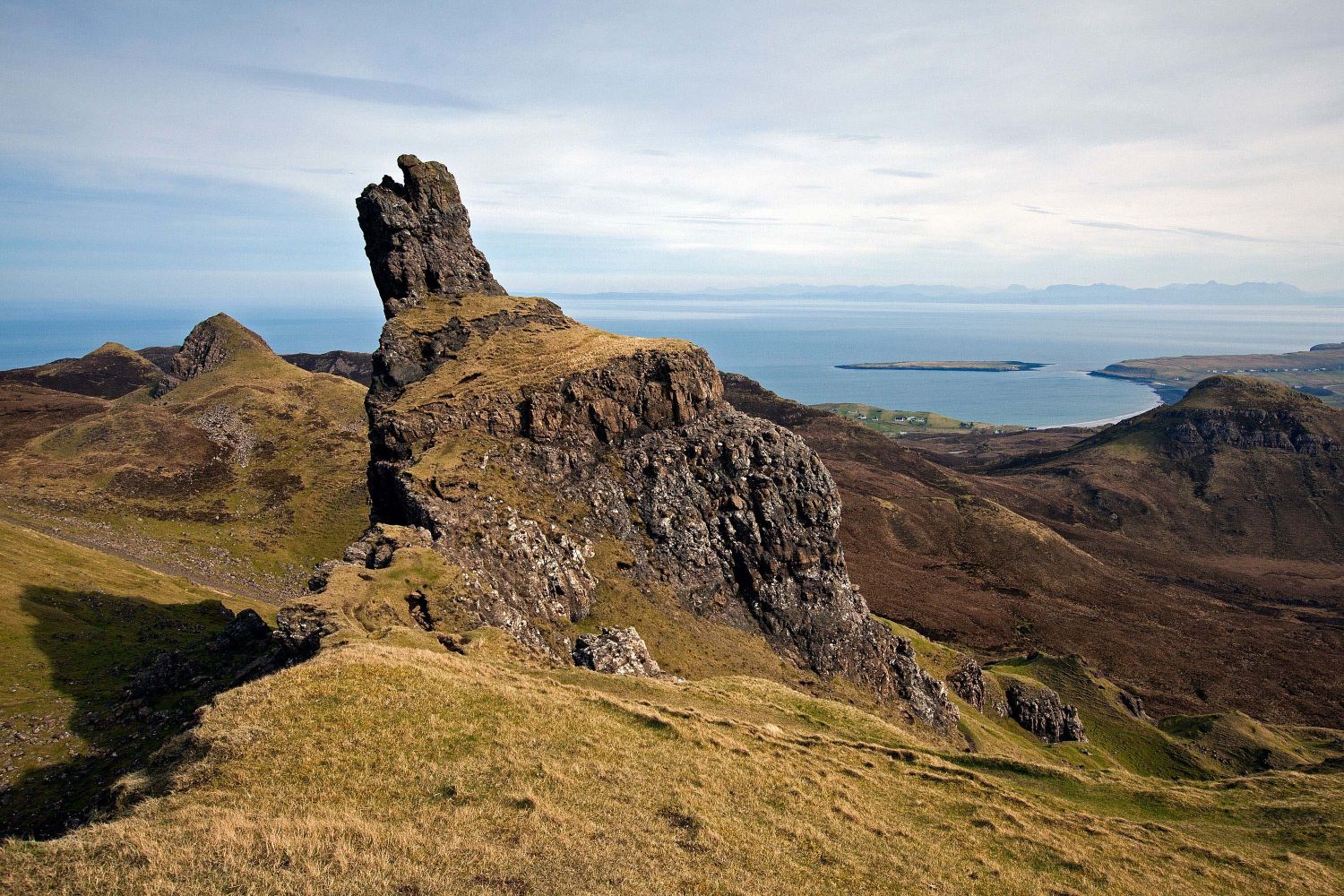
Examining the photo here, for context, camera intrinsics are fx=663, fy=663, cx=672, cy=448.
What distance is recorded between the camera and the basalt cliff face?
55500mm

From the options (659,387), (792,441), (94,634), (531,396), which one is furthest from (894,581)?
(94,634)

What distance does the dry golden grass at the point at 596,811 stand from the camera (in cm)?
1645

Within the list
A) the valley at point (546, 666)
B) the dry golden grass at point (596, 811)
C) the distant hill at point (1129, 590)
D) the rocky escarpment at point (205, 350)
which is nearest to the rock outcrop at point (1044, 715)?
the valley at point (546, 666)

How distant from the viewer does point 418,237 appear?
249 feet

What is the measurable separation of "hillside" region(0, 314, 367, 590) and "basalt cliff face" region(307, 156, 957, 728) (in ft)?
117

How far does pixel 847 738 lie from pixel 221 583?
246ft

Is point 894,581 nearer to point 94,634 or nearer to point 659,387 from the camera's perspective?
point 659,387

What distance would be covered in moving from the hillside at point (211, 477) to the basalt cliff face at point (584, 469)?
35791 millimetres

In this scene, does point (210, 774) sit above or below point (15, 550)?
above

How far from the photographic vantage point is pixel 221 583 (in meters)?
77.8

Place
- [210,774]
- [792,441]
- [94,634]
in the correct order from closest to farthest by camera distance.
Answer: [210,774]
[94,634]
[792,441]

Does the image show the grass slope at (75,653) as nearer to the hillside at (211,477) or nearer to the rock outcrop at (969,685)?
the hillside at (211,477)

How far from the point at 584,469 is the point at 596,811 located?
43548 millimetres

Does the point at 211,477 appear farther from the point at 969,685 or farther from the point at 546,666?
the point at 969,685
